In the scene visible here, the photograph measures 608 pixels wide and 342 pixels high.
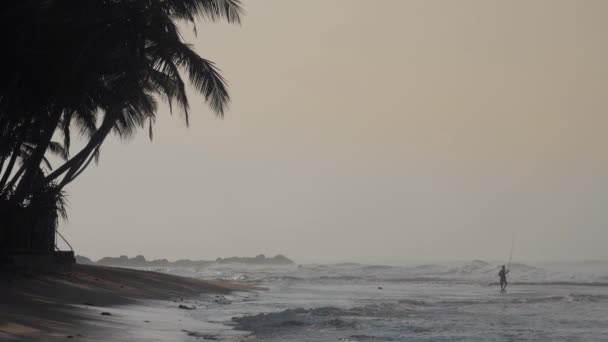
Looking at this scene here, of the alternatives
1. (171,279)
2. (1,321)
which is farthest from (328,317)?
(171,279)

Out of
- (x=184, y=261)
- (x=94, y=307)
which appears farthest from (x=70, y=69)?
(x=184, y=261)

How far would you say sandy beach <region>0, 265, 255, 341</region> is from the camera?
13.2 metres

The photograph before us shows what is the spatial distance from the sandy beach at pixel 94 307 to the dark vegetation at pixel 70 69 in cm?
207

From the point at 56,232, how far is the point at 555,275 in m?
40.7

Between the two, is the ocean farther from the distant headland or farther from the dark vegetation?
the distant headland

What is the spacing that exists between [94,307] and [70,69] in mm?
4845

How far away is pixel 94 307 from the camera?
18.6 metres

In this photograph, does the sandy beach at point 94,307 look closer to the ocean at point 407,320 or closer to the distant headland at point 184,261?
the ocean at point 407,320

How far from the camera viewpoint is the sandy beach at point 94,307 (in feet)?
43.4

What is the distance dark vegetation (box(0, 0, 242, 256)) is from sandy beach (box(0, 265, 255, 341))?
6.80ft

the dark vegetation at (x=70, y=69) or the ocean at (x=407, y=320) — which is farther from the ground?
the dark vegetation at (x=70, y=69)

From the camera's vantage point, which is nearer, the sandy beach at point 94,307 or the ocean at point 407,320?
the sandy beach at point 94,307

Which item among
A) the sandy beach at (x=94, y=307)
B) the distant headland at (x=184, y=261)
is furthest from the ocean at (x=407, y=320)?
the distant headland at (x=184, y=261)

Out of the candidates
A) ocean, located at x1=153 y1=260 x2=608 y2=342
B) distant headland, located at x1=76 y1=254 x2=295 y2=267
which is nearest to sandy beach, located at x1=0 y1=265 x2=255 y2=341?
ocean, located at x1=153 y1=260 x2=608 y2=342
